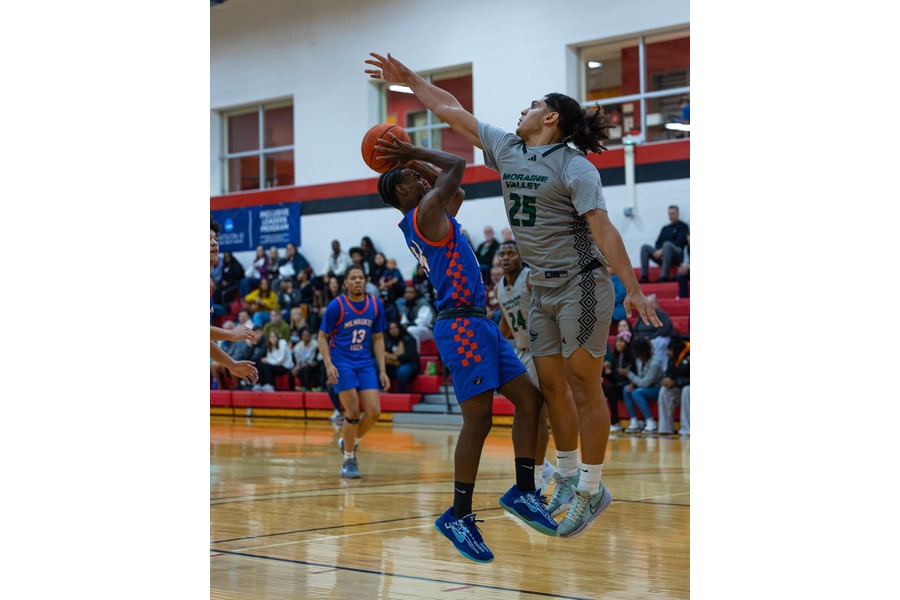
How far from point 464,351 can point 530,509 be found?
784 millimetres

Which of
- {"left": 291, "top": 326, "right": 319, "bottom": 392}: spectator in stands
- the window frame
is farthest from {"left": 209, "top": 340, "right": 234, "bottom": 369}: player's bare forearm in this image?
the window frame

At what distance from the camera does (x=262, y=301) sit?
17469 mm

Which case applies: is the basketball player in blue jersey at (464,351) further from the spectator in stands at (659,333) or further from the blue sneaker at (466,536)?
the spectator in stands at (659,333)

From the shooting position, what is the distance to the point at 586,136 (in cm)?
468

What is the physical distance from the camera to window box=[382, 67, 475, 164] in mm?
17312

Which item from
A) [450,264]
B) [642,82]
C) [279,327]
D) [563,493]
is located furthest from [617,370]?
[450,264]

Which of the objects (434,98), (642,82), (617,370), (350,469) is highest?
(642,82)

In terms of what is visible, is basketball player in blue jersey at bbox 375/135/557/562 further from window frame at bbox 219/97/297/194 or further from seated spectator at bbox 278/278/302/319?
window frame at bbox 219/97/297/194

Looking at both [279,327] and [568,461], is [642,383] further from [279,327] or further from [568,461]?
[568,461]

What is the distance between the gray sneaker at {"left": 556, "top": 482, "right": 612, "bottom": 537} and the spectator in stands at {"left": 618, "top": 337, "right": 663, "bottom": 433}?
7.49 m
